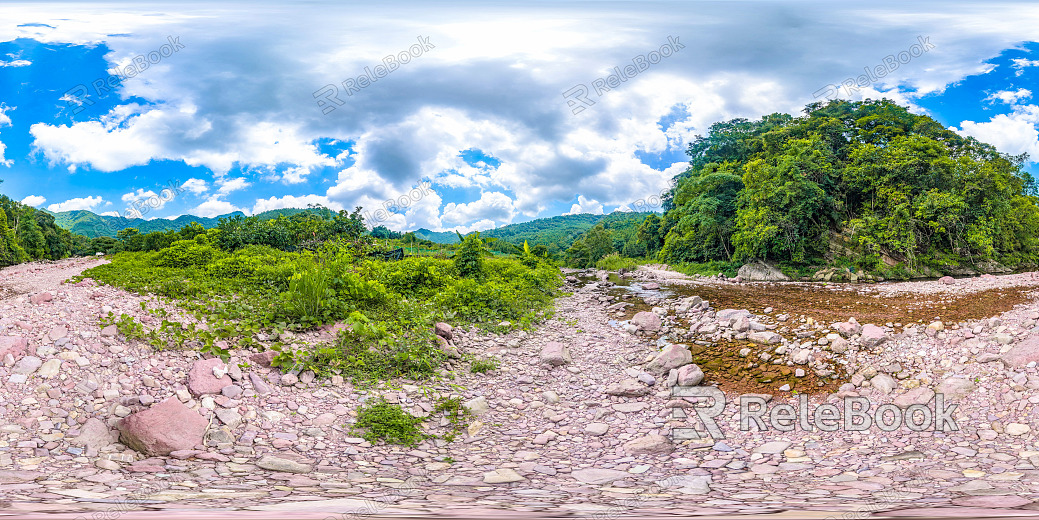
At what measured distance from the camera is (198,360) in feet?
17.4

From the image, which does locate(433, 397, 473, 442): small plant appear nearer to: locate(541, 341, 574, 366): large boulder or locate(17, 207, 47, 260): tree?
locate(541, 341, 574, 366): large boulder

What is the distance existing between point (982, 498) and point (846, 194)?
31669 millimetres

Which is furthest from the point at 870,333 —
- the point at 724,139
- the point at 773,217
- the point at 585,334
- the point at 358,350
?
the point at 724,139

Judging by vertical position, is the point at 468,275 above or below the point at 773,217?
below

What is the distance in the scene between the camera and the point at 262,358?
575 centimetres

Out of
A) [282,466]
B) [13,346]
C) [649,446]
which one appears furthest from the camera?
[13,346]

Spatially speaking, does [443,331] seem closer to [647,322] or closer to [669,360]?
[669,360]

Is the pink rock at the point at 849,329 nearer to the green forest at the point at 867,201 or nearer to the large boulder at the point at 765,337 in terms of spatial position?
the large boulder at the point at 765,337

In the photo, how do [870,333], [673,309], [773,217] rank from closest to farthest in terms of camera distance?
1. [870,333]
2. [673,309]
3. [773,217]

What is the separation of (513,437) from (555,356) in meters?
2.69

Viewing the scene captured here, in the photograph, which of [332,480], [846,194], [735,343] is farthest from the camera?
[846,194]

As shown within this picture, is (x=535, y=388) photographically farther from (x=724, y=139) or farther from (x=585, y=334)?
(x=724, y=139)

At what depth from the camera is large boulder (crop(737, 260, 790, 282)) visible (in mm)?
26344

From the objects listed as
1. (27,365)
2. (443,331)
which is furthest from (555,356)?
(27,365)
